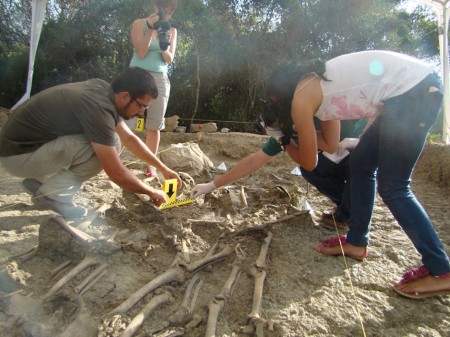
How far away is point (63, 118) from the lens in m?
2.45

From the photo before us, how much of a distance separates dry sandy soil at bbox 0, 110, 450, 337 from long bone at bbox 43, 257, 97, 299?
0.04 feet

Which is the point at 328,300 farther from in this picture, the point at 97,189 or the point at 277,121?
the point at 97,189

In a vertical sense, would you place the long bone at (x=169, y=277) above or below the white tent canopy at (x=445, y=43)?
below

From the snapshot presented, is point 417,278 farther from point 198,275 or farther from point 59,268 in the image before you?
point 59,268

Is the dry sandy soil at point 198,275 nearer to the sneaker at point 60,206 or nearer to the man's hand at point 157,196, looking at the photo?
the sneaker at point 60,206

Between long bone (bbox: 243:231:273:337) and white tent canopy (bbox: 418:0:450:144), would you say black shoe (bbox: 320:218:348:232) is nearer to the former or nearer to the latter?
long bone (bbox: 243:231:273:337)

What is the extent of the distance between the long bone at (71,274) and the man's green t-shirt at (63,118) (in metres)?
0.73

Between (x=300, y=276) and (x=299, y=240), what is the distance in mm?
488

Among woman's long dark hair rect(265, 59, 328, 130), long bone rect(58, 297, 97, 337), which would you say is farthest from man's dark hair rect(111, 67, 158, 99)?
long bone rect(58, 297, 97, 337)

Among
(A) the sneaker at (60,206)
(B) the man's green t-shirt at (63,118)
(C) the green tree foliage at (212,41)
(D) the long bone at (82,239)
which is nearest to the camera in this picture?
(D) the long bone at (82,239)

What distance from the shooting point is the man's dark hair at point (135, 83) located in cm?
238

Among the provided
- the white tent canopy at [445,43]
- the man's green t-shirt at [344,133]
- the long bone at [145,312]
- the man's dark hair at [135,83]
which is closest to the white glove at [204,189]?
the man's green t-shirt at [344,133]

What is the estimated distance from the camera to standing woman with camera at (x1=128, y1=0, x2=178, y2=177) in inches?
136

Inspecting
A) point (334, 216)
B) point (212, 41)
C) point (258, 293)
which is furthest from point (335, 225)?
point (212, 41)
